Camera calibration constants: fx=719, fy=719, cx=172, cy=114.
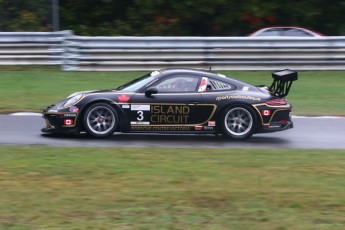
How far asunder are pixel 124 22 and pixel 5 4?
5.31 metres

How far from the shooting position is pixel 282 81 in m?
12.3

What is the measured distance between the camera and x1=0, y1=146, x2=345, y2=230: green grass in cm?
655

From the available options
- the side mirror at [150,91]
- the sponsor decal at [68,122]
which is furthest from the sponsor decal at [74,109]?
the side mirror at [150,91]

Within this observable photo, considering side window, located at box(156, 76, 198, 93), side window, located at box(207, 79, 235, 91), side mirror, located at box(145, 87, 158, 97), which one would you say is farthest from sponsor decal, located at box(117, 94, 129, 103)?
side window, located at box(207, 79, 235, 91)

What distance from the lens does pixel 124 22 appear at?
84.9ft

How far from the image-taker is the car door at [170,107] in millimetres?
11820

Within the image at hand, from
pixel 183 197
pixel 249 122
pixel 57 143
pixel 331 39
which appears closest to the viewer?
pixel 183 197

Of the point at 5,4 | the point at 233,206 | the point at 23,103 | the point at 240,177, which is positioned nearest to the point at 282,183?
the point at 240,177

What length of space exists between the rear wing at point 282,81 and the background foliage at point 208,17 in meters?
12.5

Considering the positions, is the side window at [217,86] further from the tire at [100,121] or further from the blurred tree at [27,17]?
the blurred tree at [27,17]

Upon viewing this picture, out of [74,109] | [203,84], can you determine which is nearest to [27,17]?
[74,109]

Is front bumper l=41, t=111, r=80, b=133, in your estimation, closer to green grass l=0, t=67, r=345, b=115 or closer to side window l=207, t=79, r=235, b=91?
side window l=207, t=79, r=235, b=91

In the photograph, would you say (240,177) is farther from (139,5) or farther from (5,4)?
(139,5)

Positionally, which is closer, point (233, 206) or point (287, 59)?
point (233, 206)
